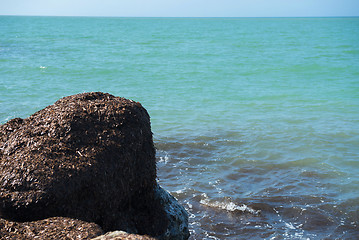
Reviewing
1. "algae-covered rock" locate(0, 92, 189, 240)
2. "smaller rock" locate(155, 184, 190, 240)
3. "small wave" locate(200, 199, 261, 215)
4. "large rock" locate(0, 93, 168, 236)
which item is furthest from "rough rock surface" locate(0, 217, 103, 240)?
"small wave" locate(200, 199, 261, 215)

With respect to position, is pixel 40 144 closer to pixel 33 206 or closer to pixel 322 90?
pixel 33 206

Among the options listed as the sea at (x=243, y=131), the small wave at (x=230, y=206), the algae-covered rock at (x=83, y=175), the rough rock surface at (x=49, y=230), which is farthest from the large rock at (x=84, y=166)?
the small wave at (x=230, y=206)

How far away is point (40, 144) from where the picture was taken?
467 centimetres

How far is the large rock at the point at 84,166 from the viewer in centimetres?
421

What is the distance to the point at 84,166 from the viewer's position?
450 cm

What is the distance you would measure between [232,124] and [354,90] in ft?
35.1

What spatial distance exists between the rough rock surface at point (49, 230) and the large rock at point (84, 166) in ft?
0.88

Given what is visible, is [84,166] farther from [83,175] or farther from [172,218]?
[172,218]

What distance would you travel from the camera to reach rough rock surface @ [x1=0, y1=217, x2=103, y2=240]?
11.9 feet

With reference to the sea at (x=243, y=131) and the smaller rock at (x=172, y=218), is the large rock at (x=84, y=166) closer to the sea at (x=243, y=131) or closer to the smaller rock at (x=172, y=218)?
the smaller rock at (x=172, y=218)

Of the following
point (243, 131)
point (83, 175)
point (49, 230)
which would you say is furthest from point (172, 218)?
point (243, 131)

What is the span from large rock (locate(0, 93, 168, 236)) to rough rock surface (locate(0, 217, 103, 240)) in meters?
0.27

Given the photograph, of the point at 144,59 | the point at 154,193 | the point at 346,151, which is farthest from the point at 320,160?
the point at 144,59

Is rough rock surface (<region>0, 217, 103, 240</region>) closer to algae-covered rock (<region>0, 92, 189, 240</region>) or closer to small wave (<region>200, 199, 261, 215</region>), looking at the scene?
algae-covered rock (<region>0, 92, 189, 240</region>)
